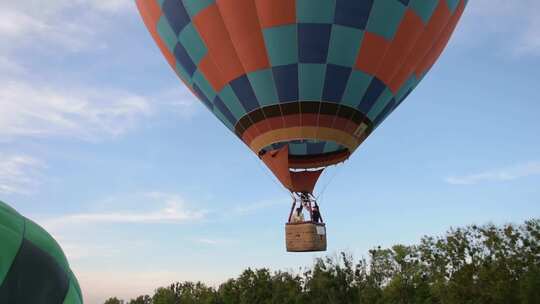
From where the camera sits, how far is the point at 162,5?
14367 millimetres

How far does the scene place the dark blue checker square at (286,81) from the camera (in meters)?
13.0

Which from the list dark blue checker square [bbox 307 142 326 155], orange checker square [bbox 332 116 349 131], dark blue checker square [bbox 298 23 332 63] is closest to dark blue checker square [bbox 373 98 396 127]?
orange checker square [bbox 332 116 349 131]

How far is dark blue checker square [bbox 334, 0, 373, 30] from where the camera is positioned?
1251 centimetres

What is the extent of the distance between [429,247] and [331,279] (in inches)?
384

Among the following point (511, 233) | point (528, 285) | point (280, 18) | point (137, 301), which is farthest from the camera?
point (137, 301)

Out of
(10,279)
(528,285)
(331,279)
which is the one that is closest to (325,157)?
(10,279)

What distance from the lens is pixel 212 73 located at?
1392cm

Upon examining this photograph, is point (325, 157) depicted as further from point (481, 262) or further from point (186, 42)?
point (481, 262)

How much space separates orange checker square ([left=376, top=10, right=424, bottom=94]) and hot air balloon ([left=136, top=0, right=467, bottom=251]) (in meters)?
0.03

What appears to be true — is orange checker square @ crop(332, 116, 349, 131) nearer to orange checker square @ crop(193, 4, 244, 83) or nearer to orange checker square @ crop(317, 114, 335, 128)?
orange checker square @ crop(317, 114, 335, 128)

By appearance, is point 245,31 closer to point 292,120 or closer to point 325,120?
point 292,120

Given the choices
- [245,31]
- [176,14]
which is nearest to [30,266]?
[245,31]

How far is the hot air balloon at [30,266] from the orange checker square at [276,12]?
33.0ft

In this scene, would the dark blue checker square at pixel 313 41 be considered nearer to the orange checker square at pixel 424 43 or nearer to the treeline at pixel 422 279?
the orange checker square at pixel 424 43
